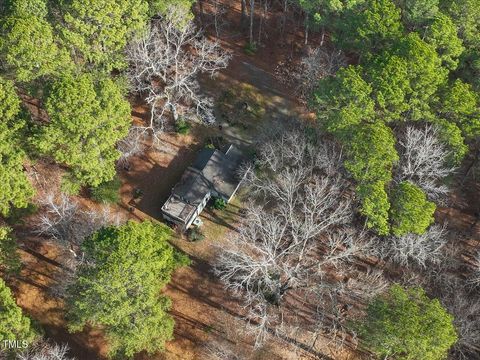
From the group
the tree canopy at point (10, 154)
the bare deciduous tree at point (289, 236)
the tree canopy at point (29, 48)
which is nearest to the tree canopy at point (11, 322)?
the tree canopy at point (10, 154)

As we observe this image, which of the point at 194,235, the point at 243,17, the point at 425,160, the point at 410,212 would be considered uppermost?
the point at 243,17

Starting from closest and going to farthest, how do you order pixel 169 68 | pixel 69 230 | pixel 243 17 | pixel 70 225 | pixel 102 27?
pixel 70 225, pixel 69 230, pixel 102 27, pixel 169 68, pixel 243 17

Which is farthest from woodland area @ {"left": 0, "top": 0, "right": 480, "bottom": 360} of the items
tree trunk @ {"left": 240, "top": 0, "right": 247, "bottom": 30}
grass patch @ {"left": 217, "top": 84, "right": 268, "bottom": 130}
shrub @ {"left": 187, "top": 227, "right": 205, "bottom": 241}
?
tree trunk @ {"left": 240, "top": 0, "right": 247, "bottom": 30}

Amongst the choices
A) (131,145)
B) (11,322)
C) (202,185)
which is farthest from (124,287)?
(131,145)

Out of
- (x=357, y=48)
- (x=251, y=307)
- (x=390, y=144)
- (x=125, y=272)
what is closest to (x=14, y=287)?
(x=125, y=272)

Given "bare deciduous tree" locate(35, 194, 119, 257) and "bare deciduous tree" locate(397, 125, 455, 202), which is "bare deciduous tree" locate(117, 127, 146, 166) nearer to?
"bare deciduous tree" locate(35, 194, 119, 257)

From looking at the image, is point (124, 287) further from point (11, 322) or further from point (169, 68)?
point (169, 68)

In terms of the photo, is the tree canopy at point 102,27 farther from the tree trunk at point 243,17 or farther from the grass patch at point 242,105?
the tree trunk at point 243,17
